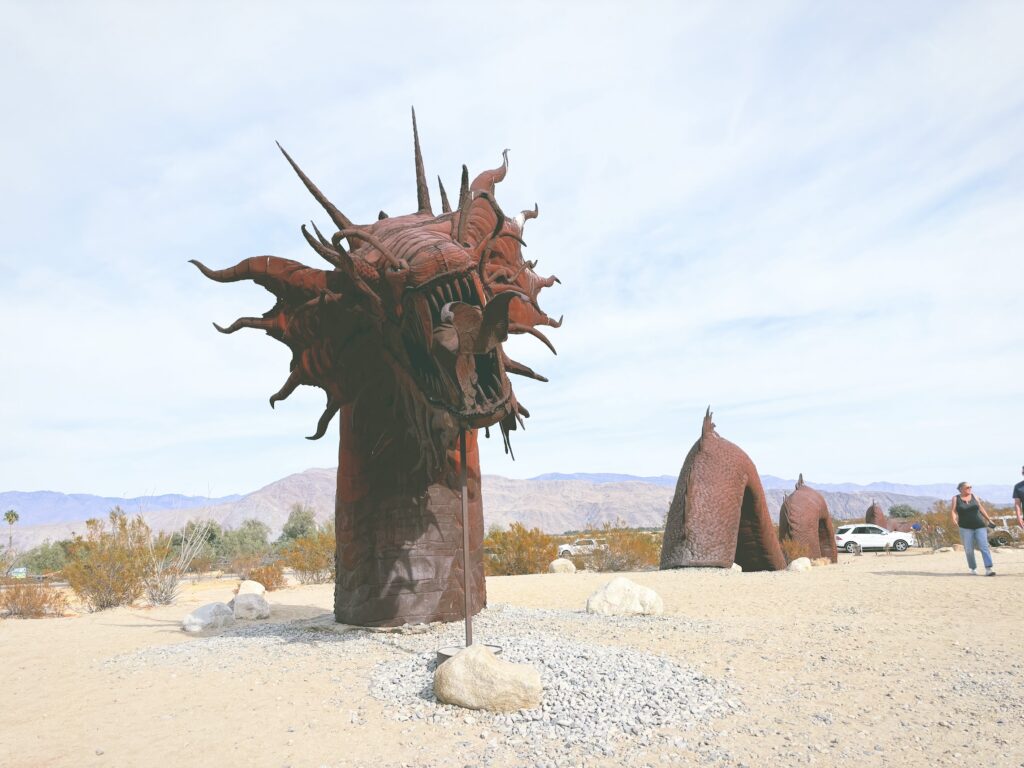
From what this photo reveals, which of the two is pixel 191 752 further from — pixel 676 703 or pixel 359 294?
pixel 359 294

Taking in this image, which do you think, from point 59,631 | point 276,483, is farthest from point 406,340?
point 276,483

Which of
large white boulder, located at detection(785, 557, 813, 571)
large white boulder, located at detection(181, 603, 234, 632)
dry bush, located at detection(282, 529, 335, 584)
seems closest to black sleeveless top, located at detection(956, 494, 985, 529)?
large white boulder, located at detection(785, 557, 813, 571)

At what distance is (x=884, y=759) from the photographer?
350 cm

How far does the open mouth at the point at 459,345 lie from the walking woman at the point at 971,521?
375 inches

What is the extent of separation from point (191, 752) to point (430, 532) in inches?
113

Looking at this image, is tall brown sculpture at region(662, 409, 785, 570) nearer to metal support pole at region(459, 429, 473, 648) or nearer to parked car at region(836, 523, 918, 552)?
metal support pole at region(459, 429, 473, 648)

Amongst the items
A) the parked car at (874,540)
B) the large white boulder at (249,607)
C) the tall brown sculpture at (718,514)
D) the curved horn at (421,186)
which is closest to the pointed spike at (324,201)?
the curved horn at (421,186)

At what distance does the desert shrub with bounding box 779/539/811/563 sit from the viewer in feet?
53.0

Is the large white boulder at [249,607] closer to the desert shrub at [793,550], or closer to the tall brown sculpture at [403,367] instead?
the tall brown sculpture at [403,367]

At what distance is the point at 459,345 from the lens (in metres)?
5.42

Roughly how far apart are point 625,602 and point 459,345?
165 inches

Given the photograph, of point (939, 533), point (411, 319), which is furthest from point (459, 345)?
point (939, 533)

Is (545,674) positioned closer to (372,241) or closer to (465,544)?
→ (465,544)

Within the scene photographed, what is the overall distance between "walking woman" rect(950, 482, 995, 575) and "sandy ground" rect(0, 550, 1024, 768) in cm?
326
